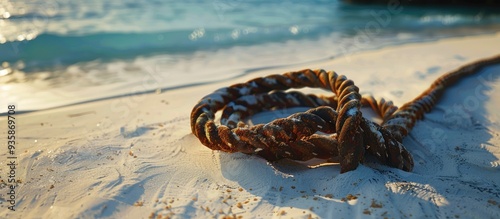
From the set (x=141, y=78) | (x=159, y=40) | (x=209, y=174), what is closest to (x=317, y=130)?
(x=209, y=174)

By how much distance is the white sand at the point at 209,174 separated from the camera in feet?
6.74

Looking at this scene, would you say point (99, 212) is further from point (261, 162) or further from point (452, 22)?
point (452, 22)

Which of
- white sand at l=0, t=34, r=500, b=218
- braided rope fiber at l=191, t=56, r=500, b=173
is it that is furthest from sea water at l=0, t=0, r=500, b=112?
braided rope fiber at l=191, t=56, r=500, b=173

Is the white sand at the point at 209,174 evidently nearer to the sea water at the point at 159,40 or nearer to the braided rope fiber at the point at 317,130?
the braided rope fiber at the point at 317,130

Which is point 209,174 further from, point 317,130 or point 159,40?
point 159,40

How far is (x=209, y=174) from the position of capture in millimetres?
2428

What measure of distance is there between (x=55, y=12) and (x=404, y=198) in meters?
9.46

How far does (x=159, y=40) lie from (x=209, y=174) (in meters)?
5.12

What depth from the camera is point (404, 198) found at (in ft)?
6.77

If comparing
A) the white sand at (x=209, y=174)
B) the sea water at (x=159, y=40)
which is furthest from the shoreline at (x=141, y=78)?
the white sand at (x=209, y=174)

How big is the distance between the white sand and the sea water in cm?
102

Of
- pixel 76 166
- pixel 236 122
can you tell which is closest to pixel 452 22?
Answer: pixel 236 122

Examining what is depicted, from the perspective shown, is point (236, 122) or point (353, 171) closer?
point (353, 171)

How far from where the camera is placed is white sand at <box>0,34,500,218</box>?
205cm
